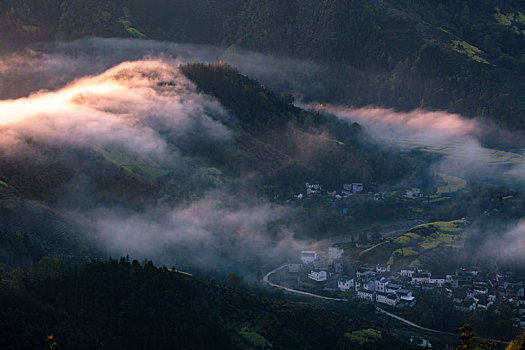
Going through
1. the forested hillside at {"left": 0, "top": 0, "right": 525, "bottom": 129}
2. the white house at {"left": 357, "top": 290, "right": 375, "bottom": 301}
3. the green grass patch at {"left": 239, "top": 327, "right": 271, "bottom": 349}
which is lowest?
the white house at {"left": 357, "top": 290, "right": 375, "bottom": 301}

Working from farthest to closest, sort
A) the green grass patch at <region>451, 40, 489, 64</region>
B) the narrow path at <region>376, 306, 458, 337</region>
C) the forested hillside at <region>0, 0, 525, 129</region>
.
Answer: the green grass patch at <region>451, 40, 489, 64</region>
the forested hillside at <region>0, 0, 525, 129</region>
the narrow path at <region>376, 306, 458, 337</region>

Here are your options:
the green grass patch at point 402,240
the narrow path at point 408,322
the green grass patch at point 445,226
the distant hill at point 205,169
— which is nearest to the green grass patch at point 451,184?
the distant hill at point 205,169

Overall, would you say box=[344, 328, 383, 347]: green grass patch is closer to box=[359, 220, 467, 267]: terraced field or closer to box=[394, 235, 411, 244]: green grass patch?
box=[359, 220, 467, 267]: terraced field

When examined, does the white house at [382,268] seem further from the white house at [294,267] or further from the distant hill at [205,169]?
the distant hill at [205,169]

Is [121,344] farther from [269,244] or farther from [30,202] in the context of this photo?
[269,244]

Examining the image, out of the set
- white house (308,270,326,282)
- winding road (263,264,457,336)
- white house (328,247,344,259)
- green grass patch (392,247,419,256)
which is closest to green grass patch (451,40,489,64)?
green grass patch (392,247,419,256)

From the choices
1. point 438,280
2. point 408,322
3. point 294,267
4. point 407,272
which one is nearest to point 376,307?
point 408,322

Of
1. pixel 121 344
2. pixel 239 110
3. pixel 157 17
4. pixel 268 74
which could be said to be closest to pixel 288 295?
pixel 121 344
